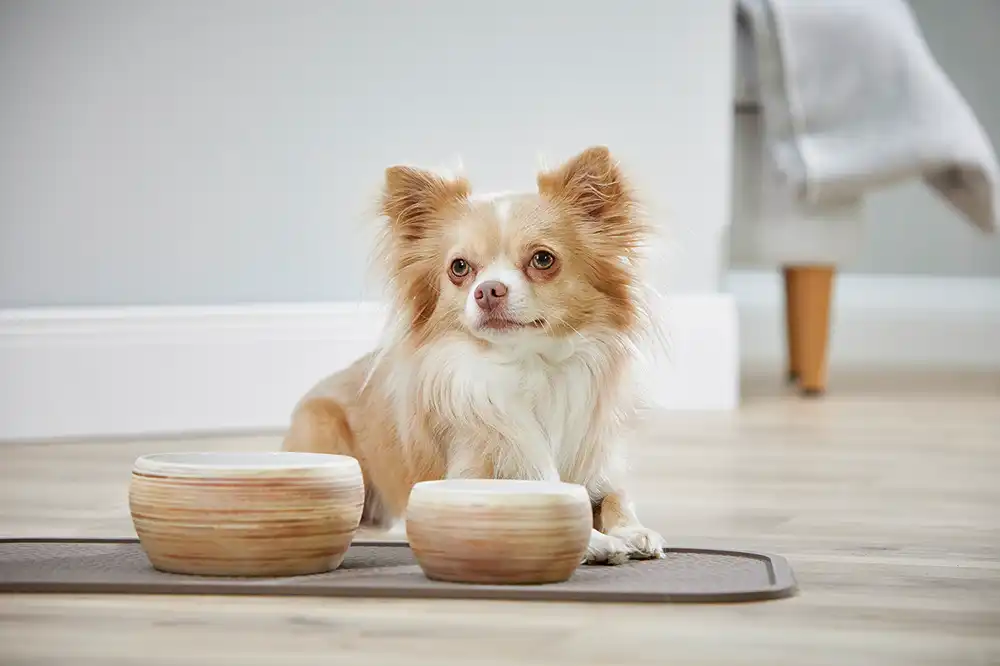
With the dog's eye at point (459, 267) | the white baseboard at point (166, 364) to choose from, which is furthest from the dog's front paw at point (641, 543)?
the white baseboard at point (166, 364)

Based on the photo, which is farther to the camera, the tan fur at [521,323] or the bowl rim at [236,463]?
the tan fur at [521,323]

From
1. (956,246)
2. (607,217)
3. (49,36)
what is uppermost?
(49,36)

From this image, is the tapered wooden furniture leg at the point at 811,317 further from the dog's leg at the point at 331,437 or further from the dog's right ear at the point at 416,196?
the dog's right ear at the point at 416,196

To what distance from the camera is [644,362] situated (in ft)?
6.22

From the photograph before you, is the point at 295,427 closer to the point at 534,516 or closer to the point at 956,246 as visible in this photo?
the point at 534,516

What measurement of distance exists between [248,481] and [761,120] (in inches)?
121

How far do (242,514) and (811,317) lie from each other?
298 cm

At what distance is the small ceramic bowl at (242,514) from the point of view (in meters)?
1.47

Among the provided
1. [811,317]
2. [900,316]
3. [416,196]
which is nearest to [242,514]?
[416,196]

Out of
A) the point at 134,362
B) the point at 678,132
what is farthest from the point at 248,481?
the point at 678,132

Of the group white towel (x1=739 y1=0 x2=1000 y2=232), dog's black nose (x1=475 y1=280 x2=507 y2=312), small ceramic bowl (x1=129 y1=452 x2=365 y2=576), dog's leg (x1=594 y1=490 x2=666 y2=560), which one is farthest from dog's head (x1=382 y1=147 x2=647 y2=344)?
white towel (x1=739 y1=0 x2=1000 y2=232)

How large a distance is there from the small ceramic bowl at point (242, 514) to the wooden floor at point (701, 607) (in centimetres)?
8

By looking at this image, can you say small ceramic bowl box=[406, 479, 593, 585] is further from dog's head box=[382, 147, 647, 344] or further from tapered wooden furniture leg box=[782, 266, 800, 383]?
tapered wooden furniture leg box=[782, 266, 800, 383]

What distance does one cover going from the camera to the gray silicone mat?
1444 millimetres
